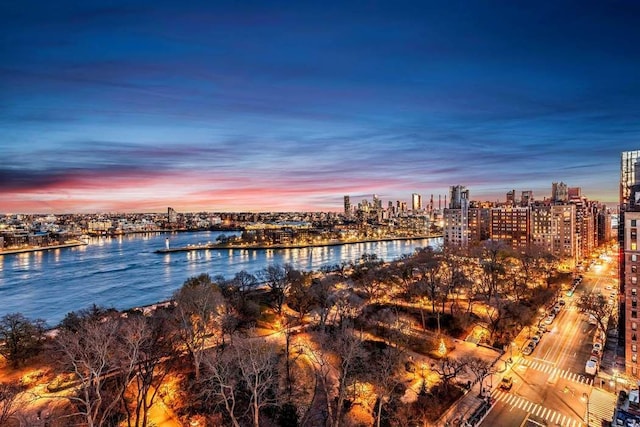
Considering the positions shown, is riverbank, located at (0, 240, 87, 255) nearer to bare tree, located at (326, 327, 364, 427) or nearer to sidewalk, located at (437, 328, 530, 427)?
bare tree, located at (326, 327, 364, 427)

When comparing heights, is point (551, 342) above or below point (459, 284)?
below

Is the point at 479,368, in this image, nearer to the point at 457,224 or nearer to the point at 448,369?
the point at 448,369

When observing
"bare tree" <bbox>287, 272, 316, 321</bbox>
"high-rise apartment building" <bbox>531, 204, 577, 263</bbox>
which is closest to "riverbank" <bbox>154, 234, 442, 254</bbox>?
"high-rise apartment building" <bbox>531, 204, 577, 263</bbox>

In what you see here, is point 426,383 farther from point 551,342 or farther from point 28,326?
point 28,326

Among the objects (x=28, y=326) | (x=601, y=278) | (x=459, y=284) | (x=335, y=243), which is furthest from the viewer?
(x=335, y=243)

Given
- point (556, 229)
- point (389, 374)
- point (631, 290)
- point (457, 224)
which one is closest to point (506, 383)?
point (389, 374)

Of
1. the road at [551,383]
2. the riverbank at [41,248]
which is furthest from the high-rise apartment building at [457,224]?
the riverbank at [41,248]

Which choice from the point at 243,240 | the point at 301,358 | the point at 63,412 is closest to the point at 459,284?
the point at 301,358
